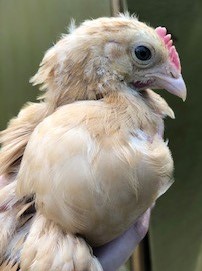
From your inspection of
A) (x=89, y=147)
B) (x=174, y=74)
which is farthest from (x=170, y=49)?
(x=89, y=147)

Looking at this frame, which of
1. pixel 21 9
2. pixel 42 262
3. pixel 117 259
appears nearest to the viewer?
pixel 42 262

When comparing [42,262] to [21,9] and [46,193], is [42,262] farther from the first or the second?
[21,9]

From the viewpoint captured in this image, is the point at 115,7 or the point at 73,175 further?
the point at 115,7

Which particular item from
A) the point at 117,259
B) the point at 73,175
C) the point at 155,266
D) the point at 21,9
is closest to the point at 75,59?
the point at 73,175

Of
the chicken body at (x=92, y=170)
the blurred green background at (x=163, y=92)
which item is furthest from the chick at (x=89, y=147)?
the blurred green background at (x=163, y=92)

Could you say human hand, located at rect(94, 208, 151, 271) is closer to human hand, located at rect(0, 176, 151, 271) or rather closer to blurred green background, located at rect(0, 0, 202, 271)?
human hand, located at rect(0, 176, 151, 271)

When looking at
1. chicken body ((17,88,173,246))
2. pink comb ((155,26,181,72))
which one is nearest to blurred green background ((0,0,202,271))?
pink comb ((155,26,181,72))
